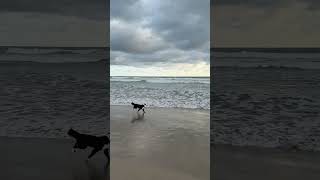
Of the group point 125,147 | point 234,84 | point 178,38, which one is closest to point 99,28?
point 125,147

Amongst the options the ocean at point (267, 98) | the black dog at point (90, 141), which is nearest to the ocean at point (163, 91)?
the ocean at point (267, 98)

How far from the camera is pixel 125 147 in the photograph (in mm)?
3006

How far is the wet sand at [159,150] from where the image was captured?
7.66 ft

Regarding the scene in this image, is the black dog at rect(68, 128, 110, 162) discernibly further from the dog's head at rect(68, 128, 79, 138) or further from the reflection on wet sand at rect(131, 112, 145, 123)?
the reflection on wet sand at rect(131, 112, 145, 123)

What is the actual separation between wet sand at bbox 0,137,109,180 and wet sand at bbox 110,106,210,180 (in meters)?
0.13

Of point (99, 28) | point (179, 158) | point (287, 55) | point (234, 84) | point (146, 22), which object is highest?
point (146, 22)

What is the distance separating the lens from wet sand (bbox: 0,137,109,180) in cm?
225

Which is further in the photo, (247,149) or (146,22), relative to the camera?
(146,22)

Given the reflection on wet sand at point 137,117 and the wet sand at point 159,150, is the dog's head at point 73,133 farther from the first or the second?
the reflection on wet sand at point 137,117

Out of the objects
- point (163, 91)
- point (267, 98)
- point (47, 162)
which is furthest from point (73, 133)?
point (163, 91)

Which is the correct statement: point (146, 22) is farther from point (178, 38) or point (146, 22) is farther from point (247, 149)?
point (247, 149)


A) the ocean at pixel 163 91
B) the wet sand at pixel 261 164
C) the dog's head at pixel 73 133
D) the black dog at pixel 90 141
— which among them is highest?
the ocean at pixel 163 91

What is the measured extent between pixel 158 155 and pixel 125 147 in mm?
357

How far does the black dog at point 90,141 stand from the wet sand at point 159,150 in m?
0.11
